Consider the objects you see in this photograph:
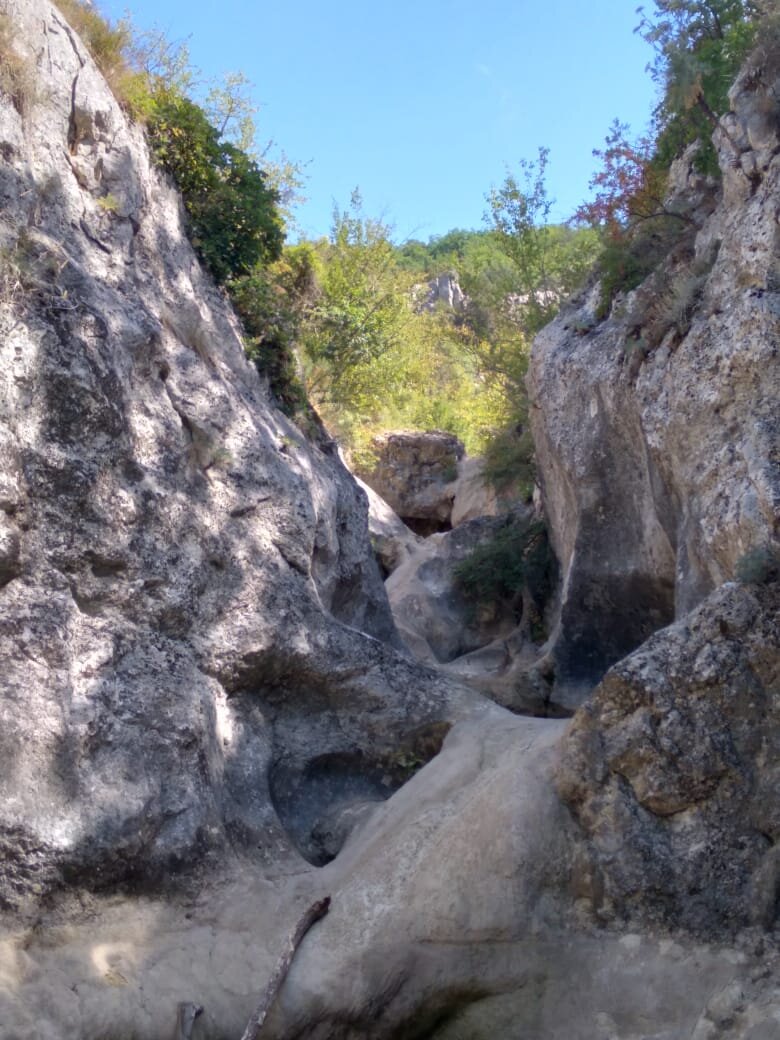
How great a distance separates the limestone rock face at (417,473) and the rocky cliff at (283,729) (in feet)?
44.7

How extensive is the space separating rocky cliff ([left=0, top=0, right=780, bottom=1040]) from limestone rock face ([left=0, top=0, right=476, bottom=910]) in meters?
0.03

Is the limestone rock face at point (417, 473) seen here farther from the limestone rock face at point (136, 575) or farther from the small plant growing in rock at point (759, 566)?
the small plant growing in rock at point (759, 566)

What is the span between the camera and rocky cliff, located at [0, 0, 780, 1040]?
6.64 meters

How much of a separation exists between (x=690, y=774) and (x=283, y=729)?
150 inches

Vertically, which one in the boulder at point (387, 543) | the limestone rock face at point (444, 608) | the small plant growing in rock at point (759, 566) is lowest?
the small plant growing in rock at point (759, 566)

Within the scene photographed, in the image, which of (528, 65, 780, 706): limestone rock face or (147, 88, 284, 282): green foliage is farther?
(147, 88, 284, 282): green foliage

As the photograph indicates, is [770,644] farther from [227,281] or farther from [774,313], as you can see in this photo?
[227,281]

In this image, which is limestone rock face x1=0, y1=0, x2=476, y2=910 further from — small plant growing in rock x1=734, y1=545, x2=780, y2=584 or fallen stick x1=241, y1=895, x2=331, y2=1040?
small plant growing in rock x1=734, y1=545, x2=780, y2=584

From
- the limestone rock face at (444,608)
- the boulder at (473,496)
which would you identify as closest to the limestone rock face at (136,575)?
the limestone rock face at (444,608)

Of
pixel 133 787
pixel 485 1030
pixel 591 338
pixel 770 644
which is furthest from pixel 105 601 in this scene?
pixel 591 338

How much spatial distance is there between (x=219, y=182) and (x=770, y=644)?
868cm

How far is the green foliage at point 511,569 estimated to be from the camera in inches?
648

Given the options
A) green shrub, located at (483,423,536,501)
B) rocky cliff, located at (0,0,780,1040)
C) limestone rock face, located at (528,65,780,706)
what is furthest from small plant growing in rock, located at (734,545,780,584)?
green shrub, located at (483,423,536,501)

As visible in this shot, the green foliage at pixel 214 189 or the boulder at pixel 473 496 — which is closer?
the green foliage at pixel 214 189
